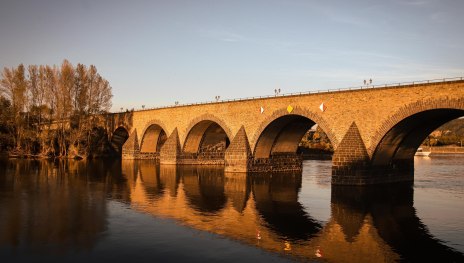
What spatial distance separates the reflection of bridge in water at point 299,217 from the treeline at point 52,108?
110 ft

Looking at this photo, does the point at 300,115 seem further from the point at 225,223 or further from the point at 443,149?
the point at 443,149

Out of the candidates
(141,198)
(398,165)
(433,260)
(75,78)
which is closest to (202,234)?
(433,260)

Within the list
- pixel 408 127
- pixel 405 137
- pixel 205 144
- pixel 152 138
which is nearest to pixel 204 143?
pixel 205 144

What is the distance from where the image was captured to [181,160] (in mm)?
55750

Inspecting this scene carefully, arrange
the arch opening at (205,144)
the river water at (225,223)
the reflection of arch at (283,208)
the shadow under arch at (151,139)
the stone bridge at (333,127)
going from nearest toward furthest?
the river water at (225,223)
the reflection of arch at (283,208)
the stone bridge at (333,127)
the arch opening at (205,144)
the shadow under arch at (151,139)

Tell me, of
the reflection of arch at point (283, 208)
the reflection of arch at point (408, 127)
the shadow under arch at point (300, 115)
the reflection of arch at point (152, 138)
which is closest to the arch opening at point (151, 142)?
the reflection of arch at point (152, 138)

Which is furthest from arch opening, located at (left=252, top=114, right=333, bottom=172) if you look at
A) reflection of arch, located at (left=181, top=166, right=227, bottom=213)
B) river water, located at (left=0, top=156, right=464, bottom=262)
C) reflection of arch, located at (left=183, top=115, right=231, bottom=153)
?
river water, located at (left=0, top=156, right=464, bottom=262)

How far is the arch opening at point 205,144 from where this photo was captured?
5538 cm

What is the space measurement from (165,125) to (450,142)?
342 ft

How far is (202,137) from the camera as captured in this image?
56562 millimetres

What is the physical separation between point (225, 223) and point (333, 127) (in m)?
19.2

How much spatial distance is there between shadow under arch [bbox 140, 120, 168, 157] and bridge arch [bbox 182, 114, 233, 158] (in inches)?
392

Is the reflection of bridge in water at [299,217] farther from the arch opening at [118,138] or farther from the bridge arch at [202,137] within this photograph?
the arch opening at [118,138]

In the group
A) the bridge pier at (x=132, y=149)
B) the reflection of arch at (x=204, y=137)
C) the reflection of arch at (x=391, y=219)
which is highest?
the reflection of arch at (x=204, y=137)
